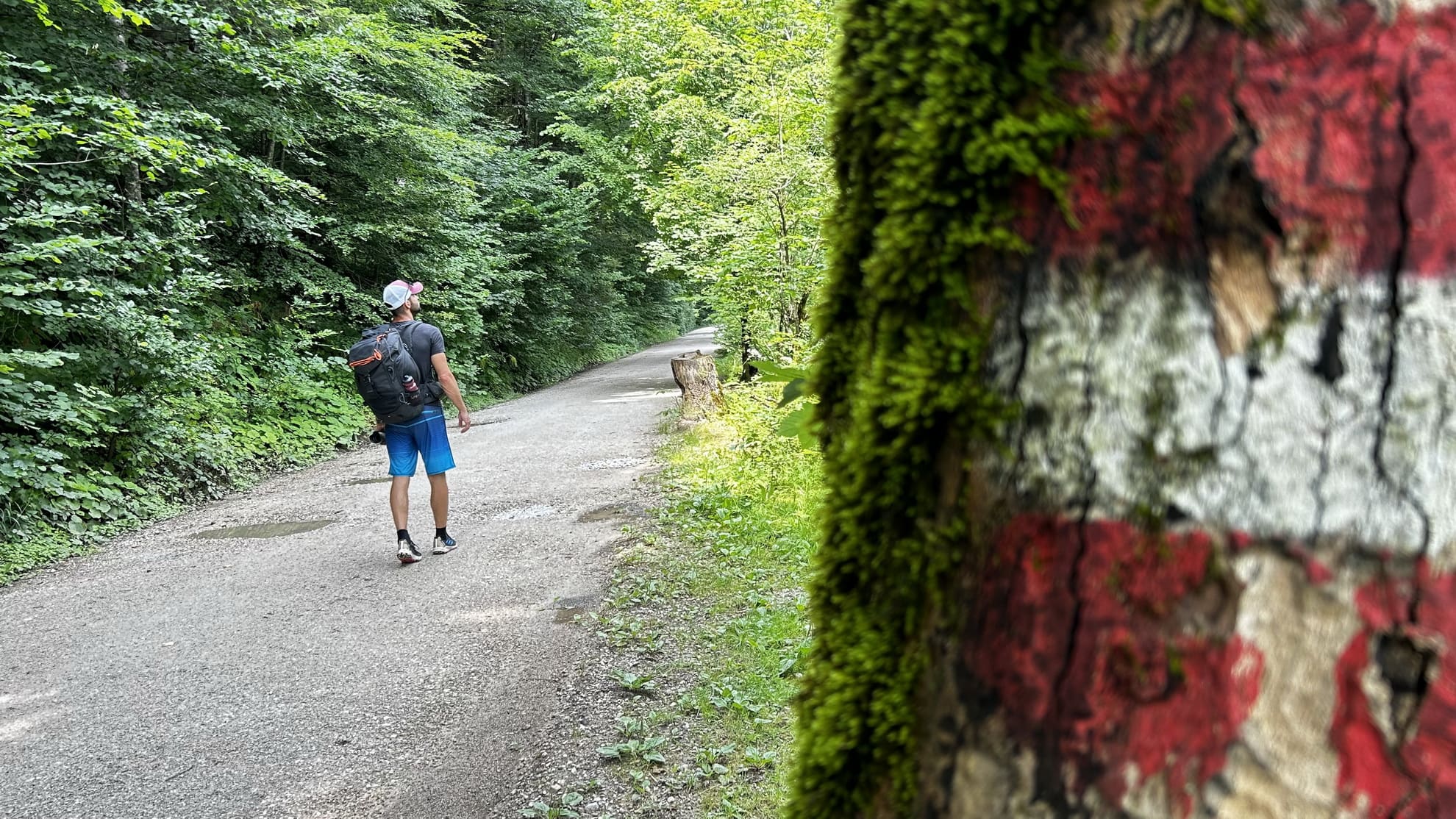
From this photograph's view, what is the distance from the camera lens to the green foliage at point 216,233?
726cm

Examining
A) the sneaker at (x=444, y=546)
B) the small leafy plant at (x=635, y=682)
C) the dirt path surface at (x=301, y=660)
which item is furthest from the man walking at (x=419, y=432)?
the small leafy plant at (x=635, y=682)

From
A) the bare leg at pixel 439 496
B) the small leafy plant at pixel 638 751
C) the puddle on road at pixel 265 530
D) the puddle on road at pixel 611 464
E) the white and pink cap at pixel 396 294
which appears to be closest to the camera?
the small leafy plant at pixel 638 751

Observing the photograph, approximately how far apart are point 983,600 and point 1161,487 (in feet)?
0.55

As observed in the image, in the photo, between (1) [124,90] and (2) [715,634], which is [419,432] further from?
(1) [124,90]

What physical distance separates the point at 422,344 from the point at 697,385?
5.77 m

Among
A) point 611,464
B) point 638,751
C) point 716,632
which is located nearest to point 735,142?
point 611,464

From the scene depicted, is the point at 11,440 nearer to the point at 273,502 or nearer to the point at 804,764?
the point at 273,502

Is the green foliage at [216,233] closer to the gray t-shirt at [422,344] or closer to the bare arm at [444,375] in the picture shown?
the gray t-shirt at [422,344]

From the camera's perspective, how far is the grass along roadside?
3.25m

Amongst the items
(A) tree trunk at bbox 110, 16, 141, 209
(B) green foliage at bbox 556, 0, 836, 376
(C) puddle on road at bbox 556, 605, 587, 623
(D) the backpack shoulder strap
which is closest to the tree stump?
(B) green foliage at bbox 556, 0, 836, 376

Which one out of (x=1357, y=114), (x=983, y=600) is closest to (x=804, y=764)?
(x=983, y=600)

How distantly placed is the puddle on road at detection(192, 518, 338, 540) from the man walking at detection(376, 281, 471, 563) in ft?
5.85

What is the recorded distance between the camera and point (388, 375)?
19.8ft

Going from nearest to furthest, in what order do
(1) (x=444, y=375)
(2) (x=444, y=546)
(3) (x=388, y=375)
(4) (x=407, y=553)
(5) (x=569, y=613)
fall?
(5) (x=569, y=613)
(3) (x=388, y=375)
(1) (x=444, y=375)
(4) (x=407, y=553)
(2) (x=444, y=546)
